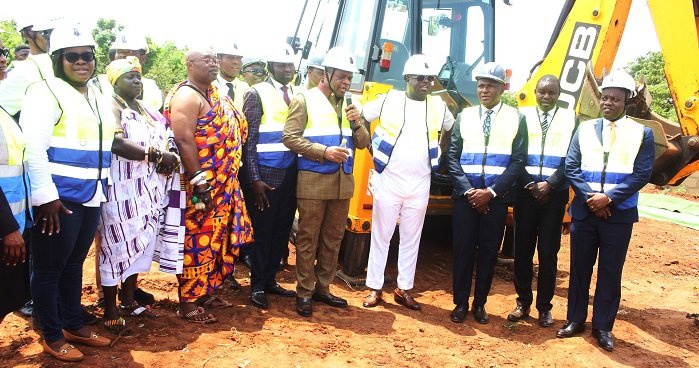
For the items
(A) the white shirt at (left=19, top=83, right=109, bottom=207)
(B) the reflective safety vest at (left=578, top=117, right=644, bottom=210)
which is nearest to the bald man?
(A) the white shirt at (left=19, top=83, right=109, bottom=207)

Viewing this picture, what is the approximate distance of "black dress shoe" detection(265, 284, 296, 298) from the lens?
204 inches

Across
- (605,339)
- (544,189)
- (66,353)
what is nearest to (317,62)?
(544,189)

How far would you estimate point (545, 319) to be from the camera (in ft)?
16.2

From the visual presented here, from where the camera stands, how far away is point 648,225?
33.9ft

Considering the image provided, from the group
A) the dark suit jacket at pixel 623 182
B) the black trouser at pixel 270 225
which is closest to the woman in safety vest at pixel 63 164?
the black trouser at pixel 270 225

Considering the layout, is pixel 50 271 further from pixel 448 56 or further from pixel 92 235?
pixel 448 56

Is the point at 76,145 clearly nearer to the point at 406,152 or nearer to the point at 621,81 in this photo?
the point at 406,152

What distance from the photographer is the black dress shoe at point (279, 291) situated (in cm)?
518

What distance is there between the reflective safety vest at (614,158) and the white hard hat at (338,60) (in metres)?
1.83

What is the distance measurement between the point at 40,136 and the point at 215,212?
140cm

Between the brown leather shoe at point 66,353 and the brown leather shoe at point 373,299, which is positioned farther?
the brown leather shoe at point 373,299

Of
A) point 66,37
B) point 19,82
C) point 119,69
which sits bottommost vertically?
point 19,82

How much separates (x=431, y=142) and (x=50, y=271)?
2.92 meters

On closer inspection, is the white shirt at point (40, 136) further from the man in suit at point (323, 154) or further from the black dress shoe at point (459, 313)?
the black dress shoe at point (459, 313)
